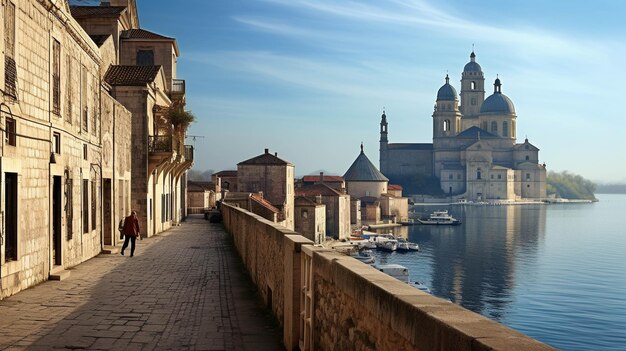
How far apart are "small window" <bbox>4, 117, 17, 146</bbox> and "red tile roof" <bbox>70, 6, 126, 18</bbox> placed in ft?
59.0

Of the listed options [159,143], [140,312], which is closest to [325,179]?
[159,143]

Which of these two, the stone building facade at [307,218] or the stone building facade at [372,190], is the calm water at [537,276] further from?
the stone building facade at [372,190]

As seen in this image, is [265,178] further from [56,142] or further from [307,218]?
[56,142]

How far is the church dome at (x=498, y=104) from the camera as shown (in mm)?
170750

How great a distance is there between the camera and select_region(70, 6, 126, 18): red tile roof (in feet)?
89.4

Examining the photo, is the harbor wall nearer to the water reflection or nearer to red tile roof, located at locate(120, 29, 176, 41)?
red tile roof, located at locate(120, 29, 176, 41)

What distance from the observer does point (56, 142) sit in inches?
510

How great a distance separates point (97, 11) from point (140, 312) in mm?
21496

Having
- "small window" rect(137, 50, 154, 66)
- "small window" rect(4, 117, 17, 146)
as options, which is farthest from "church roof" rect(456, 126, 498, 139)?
"small window" rect(4, 117, 17, 146)

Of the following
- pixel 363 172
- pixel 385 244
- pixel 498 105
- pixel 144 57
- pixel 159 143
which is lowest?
pixel 385 244

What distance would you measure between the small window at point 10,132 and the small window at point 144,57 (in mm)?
22720

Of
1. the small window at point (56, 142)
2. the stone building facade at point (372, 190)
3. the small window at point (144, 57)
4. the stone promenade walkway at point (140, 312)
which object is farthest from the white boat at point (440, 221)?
the small window at point (56, 142)

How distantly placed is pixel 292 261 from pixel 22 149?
5.05 m

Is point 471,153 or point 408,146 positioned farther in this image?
point 408,146
